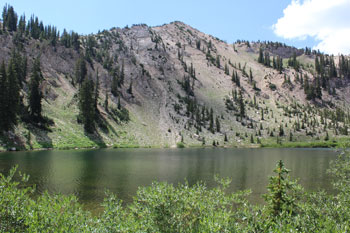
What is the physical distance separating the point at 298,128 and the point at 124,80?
13854cm

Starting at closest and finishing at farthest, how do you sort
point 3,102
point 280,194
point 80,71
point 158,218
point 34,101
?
1. point 158,218
2. point 280,194
3. point 3,102
4. point 34,101
5. point 80,71

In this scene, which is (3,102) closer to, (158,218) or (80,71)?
(80,71)

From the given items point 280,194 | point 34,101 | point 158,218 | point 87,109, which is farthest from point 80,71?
point 158,218

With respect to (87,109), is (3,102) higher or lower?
lower

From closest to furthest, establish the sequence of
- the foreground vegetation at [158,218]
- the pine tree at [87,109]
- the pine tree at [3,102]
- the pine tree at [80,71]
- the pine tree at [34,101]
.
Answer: the foreground vegetation at [158,218] < the pine tree at [3,102] < the pine tree at [34,101] < the pine tree at [87,109] < the pine tree at [80,71]

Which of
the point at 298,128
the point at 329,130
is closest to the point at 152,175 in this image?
the point at 298,128

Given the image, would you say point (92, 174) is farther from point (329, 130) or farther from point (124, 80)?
point (329, 130)

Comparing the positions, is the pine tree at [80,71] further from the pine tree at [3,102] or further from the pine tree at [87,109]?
the pine tree at [3,102]

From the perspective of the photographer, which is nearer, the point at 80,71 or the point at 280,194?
the point at 280,194

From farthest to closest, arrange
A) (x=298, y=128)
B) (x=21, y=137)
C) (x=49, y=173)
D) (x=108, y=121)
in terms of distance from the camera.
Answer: (x=298, y=128)
(x=108, y=121)
(x=21, y=137)
(x=49, y=173)

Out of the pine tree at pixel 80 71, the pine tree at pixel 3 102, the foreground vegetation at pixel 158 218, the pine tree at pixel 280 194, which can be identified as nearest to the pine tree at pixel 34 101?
the pine tree at pixel 3 102

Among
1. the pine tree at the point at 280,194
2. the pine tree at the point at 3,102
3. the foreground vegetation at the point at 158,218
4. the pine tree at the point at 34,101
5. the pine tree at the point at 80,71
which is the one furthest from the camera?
the pine tree at the point at 80,71

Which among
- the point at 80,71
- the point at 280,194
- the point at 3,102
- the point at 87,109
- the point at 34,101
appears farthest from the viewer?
the point at 80,71

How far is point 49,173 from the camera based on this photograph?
43656 millimetres
